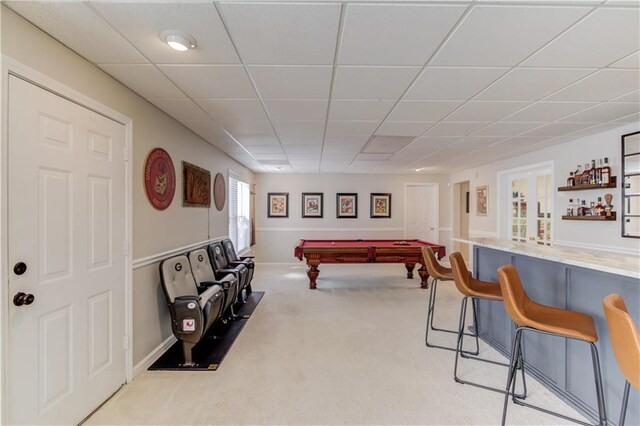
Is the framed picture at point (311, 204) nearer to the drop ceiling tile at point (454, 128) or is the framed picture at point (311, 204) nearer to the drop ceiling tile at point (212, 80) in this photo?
the drop ceiling tile at point (454, 128)

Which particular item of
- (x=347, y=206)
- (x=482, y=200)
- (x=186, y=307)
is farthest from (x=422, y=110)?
(x=347, y=206)

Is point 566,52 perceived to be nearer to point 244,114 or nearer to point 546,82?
point 546,82

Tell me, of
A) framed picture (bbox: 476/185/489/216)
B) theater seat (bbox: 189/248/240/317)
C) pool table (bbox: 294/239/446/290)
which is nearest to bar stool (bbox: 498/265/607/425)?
theater seat (bbox: 189/248/240/317)

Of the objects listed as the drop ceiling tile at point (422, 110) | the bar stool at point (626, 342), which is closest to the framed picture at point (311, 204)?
the drop ceiling tile at point (422, 110)

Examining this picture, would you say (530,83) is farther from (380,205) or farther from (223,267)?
(380,205)

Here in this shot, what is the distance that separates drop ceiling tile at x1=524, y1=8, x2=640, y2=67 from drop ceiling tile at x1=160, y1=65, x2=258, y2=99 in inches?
78.3

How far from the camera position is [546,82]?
2.18 metres

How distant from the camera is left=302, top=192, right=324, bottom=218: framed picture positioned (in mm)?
7381

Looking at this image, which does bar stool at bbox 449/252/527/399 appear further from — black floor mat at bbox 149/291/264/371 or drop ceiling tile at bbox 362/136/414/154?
black floor mat at bbox 149/291/264/371

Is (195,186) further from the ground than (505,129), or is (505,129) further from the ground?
(505,129)

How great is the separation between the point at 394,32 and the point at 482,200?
5525 millimetres

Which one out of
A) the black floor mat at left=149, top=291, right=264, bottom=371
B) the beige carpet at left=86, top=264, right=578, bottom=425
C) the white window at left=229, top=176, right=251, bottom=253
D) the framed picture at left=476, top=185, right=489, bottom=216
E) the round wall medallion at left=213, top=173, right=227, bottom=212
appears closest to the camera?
the beige carpet at left=86, top=264, right=578, bottom=425

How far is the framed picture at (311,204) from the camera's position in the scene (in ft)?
24.2

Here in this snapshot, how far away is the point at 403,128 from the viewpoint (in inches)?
134
